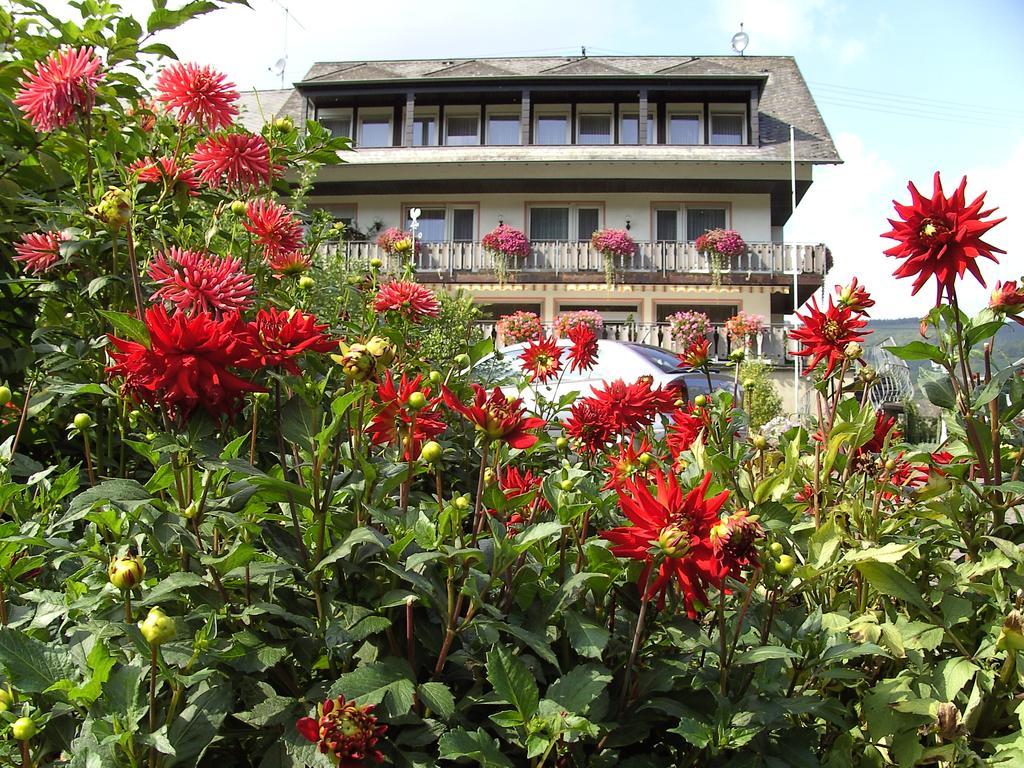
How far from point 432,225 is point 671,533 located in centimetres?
1916

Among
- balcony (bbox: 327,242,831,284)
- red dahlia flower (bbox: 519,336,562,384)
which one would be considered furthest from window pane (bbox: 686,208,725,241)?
red dahlia flower (bbox: 519,336,562,384)

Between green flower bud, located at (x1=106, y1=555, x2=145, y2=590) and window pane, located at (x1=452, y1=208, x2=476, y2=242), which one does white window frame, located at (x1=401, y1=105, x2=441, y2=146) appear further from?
green flower bud, located at (x1=106, y1=555, x2=145, y2=590)

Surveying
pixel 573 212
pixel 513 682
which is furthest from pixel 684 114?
pixel 513 682

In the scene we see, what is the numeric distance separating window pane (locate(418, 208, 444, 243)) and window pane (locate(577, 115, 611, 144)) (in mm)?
3920

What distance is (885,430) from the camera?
1.64 meters

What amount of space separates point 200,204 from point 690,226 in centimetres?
1764

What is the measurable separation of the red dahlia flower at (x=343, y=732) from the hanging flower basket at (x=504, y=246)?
17119mm

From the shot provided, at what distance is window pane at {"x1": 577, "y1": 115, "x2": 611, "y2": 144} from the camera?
765 inches

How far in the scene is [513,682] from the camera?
861mm

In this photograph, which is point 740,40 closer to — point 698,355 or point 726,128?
point 726,128

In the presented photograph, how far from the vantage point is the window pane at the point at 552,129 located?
64.2ft

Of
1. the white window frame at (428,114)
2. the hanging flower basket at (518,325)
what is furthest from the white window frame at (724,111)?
the hanging flower basket at (518,325)

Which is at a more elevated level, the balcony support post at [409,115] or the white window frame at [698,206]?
the balcony support post at [409,115]

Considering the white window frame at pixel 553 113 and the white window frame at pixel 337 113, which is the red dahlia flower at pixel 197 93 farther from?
the white window frame at pixel 337 113
